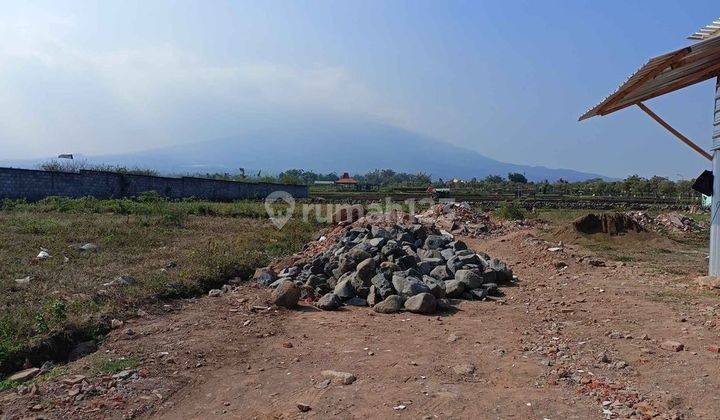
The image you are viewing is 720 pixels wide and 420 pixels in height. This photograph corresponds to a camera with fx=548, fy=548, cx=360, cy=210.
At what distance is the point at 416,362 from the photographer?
460 cm

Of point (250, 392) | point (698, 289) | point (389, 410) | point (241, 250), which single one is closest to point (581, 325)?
point (698, 289)

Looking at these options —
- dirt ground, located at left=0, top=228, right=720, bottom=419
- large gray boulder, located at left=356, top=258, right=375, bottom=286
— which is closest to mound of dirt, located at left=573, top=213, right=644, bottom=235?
dirt ground, located at left=0, top=228, right=720, bottom=419

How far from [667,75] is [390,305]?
4484mm

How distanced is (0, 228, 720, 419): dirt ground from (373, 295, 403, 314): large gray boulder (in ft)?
0.46

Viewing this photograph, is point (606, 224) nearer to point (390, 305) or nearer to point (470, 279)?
point (470, 279)

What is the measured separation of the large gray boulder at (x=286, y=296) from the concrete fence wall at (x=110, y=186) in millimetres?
18739

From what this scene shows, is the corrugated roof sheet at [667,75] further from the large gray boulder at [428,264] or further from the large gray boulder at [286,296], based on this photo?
the large gray boulder at [286,296]

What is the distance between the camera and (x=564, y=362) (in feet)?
14.5

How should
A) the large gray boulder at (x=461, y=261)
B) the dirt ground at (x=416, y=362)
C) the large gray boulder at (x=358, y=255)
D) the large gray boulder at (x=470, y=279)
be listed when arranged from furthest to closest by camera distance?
the large gray boulder at (x=358, y=255)
the large gray boulder at (x=461, y=261)
the large gray boulder at (x=470, y=279)
the dirt ground at (x=416, y=362)

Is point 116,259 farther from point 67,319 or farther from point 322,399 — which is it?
point 322,399

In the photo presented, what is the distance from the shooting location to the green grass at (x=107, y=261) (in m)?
5.58

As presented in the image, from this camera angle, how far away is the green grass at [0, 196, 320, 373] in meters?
5.58

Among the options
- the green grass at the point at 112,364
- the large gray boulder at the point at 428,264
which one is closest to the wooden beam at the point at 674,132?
the large gray boulder at the point at 428,264

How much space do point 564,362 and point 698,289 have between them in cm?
343
